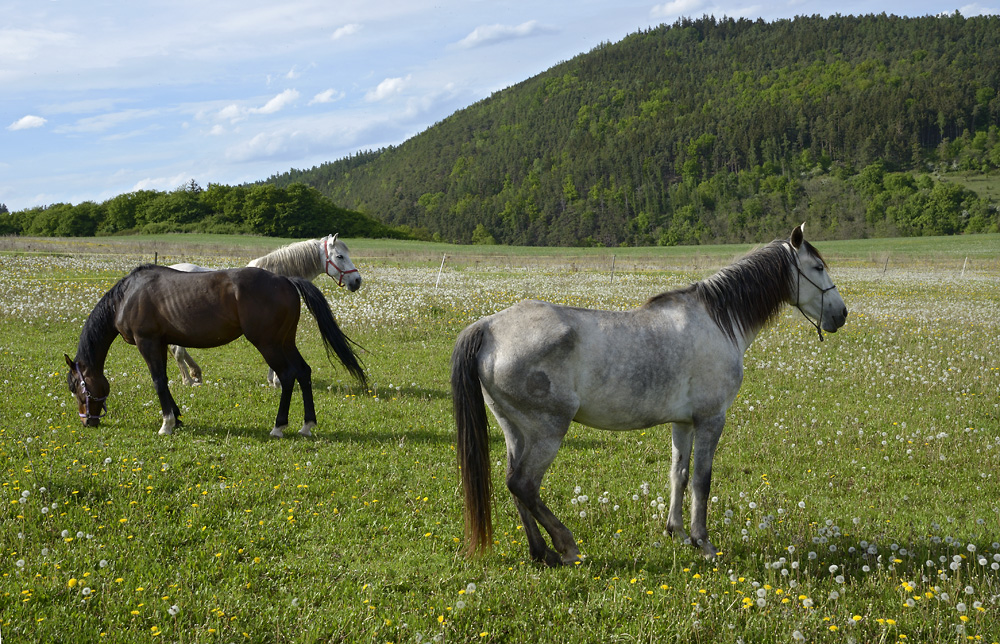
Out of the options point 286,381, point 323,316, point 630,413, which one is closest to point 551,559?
point 630,413

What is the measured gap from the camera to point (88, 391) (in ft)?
28.1

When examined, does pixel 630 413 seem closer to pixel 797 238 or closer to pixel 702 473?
pixel 702 473

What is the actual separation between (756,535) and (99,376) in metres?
8.61

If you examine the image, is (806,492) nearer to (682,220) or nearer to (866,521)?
(866,521)

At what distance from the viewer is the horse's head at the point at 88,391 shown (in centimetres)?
852

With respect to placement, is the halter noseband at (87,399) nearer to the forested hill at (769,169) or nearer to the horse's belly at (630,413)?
the horse's belly at (630,413)

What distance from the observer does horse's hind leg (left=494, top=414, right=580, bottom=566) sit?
5.07 meters

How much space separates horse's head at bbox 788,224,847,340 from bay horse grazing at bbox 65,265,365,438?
252 inches

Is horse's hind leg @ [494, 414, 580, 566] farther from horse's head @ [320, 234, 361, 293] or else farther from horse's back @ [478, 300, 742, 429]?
horse's head @ [320, 234, 361, 293]

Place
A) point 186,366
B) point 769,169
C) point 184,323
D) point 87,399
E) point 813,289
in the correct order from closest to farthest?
point 813,289 → point 87,399 → point 184,323 → point 186,366 → point 769,169

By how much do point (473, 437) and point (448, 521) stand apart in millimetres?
1382

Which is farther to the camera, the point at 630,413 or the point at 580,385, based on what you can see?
the point at 630,413

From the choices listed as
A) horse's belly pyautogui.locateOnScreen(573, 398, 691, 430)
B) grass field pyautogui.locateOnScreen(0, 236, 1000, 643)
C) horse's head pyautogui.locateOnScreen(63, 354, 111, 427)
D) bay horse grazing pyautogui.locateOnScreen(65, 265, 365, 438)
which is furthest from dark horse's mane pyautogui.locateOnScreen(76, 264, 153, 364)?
horse's belly pyautogui.locateOnScreen(573, 398, 691, 430)

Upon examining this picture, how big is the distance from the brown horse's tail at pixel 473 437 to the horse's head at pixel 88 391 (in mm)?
6046
